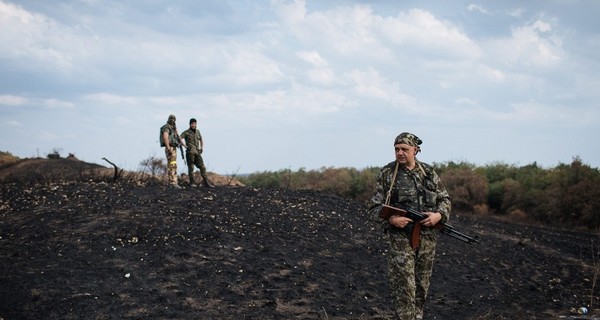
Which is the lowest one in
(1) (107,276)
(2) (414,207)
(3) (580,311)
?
(3) (580,311)

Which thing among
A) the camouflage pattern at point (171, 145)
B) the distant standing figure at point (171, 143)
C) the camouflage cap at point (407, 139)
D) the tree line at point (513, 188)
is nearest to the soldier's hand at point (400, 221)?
the camouflage cap at point (407, 139)

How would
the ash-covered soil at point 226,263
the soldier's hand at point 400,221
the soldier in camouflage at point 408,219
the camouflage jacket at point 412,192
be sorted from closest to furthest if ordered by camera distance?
the soldier's hand at point 400,221, the soldier in camouflage at point 408,219, the camouflage jacket at point 412,192, the ash-covered soil at point 226,263

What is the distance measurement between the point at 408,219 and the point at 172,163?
10260mm

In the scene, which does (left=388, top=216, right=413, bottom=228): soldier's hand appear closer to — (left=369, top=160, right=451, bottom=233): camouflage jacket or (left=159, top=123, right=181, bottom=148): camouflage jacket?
(left=369, top=160, right=451, bottom=233): camouflage jacket

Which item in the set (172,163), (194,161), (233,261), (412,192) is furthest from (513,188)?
(412,192)

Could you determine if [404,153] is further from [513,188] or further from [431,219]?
[513,188]

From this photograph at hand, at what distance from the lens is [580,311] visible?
32.2 ft

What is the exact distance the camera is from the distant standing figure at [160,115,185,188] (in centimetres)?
1473

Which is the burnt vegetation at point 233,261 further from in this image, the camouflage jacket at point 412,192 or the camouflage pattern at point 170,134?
the camouflage jacket at point 412,192

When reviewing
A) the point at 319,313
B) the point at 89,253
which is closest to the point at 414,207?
the point at 319,313

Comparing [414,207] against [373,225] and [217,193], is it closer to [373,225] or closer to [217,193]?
[373,225]

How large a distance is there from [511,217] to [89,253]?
1862cm

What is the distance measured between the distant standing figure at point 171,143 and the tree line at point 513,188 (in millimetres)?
4186

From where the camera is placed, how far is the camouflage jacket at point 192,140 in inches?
595
